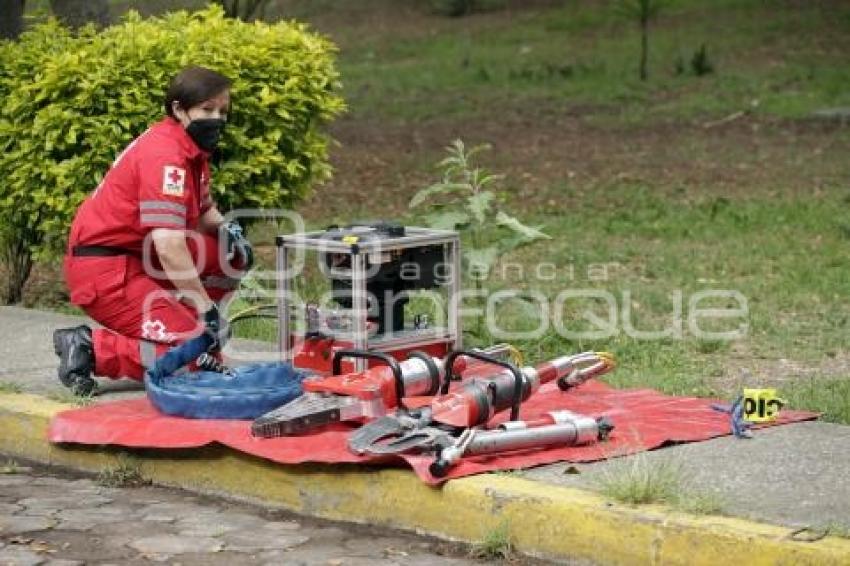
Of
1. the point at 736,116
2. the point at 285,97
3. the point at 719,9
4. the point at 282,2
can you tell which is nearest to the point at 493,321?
the point at 285,97

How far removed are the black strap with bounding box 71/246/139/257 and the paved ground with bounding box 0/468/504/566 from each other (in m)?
1.16

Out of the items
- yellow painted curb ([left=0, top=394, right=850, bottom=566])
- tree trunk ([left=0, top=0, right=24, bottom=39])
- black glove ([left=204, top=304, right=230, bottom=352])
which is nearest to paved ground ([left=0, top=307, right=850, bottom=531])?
yellow painted curb ([left=0, top=394, right=850, bottom=566])

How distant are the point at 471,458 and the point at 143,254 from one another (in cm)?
204

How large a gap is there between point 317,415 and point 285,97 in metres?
3.59

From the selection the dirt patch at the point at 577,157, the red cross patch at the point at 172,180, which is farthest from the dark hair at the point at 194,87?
the dirt patch at the point at 577,157

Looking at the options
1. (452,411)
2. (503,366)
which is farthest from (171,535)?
(503,366)

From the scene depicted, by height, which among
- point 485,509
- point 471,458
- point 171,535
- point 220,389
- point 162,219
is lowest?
point 171,535

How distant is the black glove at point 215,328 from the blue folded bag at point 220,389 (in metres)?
0.16

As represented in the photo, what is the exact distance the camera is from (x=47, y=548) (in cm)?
564

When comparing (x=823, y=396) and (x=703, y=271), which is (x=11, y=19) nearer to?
(x=703, y=271)

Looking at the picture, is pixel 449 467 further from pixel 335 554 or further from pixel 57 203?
pixel 57 203

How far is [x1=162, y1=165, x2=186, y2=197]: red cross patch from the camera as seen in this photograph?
23.2 feet

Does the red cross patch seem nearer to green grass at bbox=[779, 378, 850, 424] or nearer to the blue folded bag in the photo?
the blue folded bag

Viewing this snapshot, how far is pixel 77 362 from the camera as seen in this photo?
7266mm
